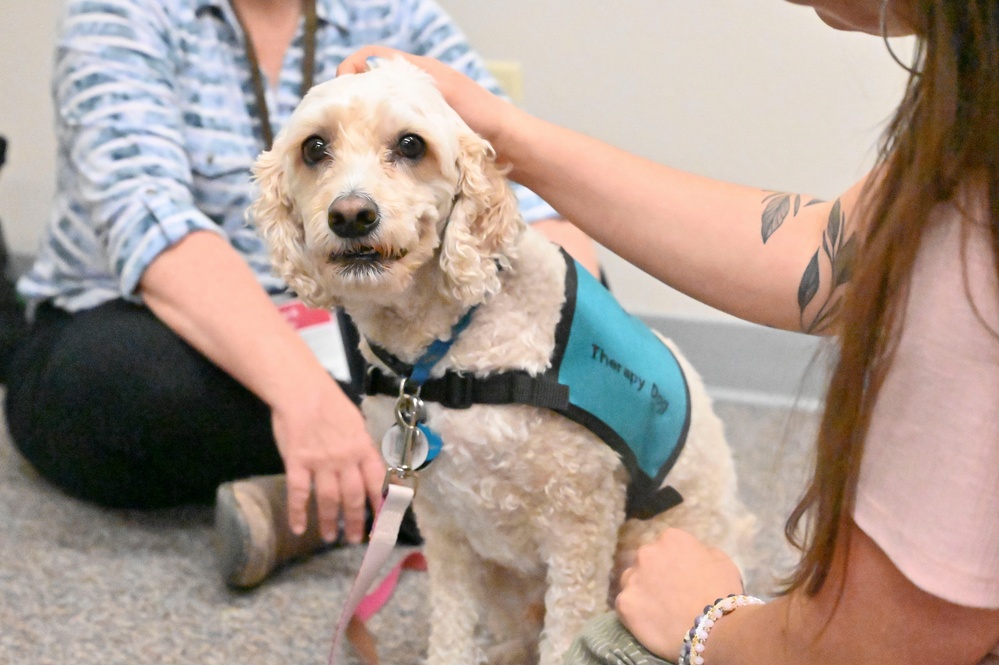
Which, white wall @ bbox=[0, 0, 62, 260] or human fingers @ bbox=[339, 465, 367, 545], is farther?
white wall @ bbox=[0, 0, 62, 260]

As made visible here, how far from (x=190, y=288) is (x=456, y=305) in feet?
1.45

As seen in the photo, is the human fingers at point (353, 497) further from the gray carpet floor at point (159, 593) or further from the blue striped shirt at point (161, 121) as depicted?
the blue striped shirt at point (161, 121)

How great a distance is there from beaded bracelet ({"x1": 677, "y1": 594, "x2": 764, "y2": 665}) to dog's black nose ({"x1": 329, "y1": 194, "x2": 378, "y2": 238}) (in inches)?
15.0

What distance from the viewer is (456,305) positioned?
0.80 meters

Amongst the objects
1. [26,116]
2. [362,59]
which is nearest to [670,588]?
[362,59]

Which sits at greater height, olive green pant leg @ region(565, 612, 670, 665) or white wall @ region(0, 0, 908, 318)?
white wall @ region(0, 0, 908, 318)

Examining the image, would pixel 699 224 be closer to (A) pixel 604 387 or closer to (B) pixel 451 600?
(A) pixel 604 387

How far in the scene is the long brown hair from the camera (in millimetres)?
377

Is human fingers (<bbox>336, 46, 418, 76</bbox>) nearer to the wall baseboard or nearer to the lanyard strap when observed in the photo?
the lanyard strap

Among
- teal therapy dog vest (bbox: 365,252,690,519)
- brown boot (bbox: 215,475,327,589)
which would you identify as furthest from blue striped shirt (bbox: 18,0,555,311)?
teal therapy dog vest (bbox: 365,252,690,519)

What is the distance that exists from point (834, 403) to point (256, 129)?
994mm

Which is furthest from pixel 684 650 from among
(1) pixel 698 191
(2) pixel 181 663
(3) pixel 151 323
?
(3) pixel 151 323

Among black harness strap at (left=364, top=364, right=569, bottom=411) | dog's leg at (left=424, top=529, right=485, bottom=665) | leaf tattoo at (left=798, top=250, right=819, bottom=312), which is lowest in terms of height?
dog's leg at (left=424, top=529, right=485, bottom=665)

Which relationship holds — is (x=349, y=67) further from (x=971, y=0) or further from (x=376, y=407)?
(x=971, y=0)
